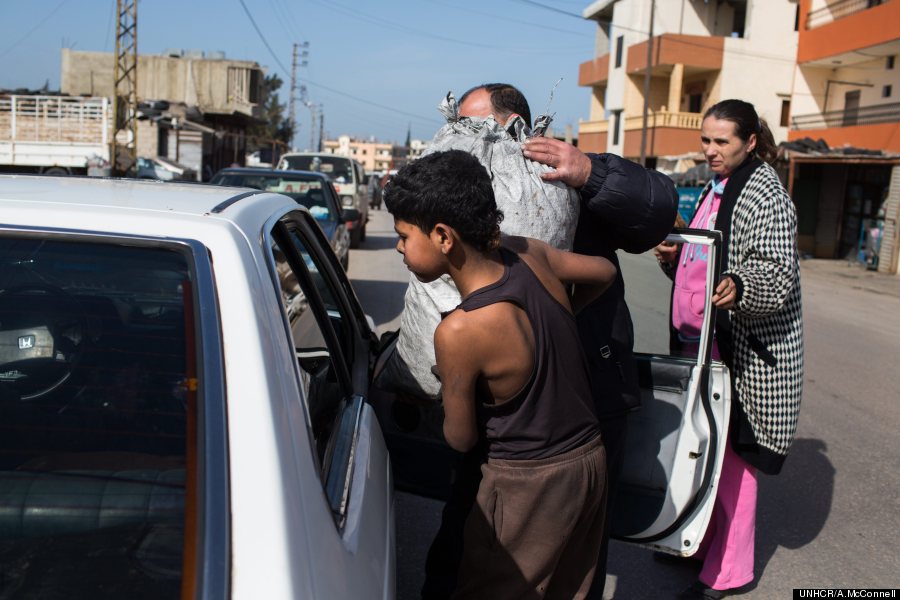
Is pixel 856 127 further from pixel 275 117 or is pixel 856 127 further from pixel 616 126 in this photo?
pixel 275 117

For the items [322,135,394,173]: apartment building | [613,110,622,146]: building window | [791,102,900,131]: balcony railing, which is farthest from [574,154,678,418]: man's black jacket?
[322,135,394,173]: apartment building

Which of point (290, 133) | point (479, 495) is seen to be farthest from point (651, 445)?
point (290, 133)

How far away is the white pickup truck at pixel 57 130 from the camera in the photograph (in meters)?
23.6

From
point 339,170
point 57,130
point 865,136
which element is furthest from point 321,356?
point 57,130

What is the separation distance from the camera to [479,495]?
213cm

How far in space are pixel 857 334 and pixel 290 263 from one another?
9.17 meters

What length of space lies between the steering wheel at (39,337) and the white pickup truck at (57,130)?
2363cm

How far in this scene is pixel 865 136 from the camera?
22141mm

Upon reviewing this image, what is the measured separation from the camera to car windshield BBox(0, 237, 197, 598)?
4.39 feet

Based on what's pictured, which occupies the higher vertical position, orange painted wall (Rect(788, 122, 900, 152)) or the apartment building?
the apartment building

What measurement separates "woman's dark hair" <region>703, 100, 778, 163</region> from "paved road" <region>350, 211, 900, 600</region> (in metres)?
0.65

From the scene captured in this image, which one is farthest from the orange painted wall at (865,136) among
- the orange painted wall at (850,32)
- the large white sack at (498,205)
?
the large white sack at (498,205)

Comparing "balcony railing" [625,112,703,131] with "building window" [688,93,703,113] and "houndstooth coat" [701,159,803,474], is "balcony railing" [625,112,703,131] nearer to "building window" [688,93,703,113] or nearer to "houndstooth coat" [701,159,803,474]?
"building window" [688,93,703,113]

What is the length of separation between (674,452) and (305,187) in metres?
8.88
